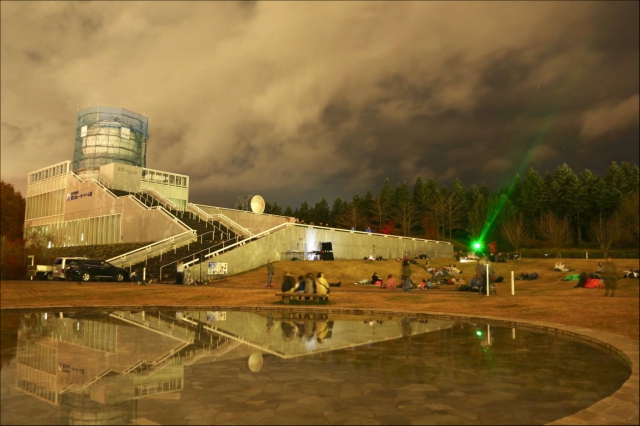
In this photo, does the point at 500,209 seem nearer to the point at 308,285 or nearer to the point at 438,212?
the point at 438,212

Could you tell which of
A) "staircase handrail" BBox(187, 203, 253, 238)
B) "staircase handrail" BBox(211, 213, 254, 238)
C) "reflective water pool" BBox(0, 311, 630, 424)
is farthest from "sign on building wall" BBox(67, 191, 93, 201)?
"reflective water pool" BBox(0, 311, 630, 424)

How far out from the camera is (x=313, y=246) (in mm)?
46500

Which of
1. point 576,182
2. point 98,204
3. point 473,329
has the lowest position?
point 473,329

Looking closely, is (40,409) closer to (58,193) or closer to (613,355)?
(613,355)

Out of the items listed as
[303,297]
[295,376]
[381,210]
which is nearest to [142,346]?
[295,376]

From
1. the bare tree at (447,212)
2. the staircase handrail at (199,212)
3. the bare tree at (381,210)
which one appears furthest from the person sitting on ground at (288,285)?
the bare tree at (381,210)

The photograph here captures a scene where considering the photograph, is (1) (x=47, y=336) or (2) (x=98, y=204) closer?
(1) (x=47, y=336)

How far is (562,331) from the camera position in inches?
479

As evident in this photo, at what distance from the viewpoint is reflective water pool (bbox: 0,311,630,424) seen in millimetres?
5586

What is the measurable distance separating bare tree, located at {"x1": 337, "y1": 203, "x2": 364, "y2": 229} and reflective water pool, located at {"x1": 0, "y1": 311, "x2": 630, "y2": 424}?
84516mm

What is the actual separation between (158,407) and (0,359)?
4.60 meters

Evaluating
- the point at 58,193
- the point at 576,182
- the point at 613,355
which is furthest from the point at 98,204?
the point at 576,182

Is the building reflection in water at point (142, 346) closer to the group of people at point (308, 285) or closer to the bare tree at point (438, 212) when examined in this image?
the group of people at point (308, 285)

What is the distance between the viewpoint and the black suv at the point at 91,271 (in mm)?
32219
